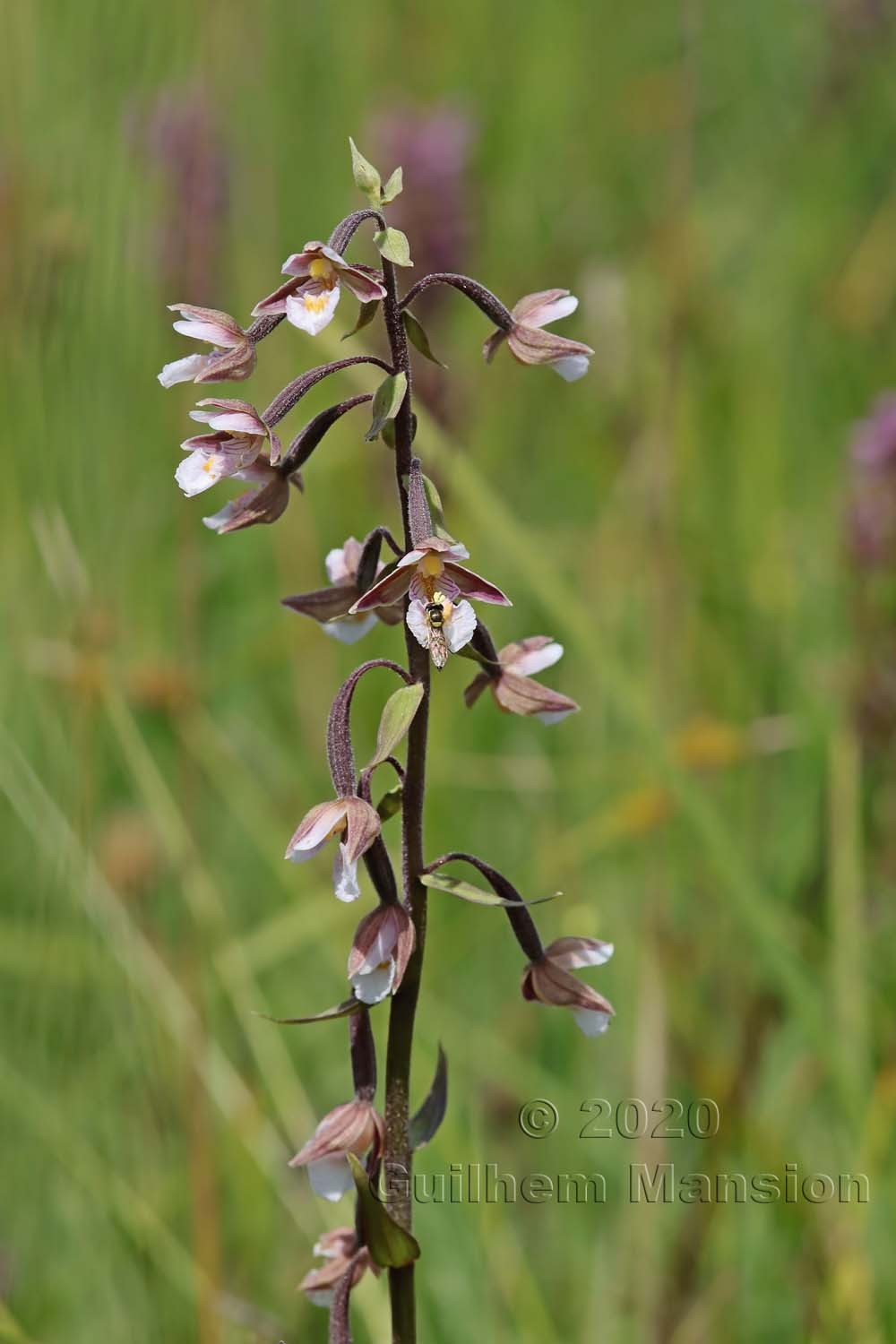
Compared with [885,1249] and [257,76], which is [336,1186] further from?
[257,76]

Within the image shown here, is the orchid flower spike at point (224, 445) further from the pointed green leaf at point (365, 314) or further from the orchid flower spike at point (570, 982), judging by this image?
the orchid flower spike at point (570, 982)

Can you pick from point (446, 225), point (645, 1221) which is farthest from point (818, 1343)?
point (446, 225)

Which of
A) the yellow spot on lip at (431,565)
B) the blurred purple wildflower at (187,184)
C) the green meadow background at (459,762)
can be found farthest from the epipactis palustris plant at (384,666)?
the blurred purple wildflower at (187,184)

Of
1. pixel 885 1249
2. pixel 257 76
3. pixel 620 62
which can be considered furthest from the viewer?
pixel 620 62

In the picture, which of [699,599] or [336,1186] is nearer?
[336,1186]

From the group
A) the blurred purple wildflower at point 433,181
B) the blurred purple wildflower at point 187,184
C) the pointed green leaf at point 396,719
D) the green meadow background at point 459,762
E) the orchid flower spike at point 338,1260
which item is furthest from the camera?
the blurred purple wildflower at point 433,181

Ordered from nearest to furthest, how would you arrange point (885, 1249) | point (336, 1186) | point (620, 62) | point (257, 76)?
point (336, 1186), point (885, 1249), point (257, 76), point (620, 62)
